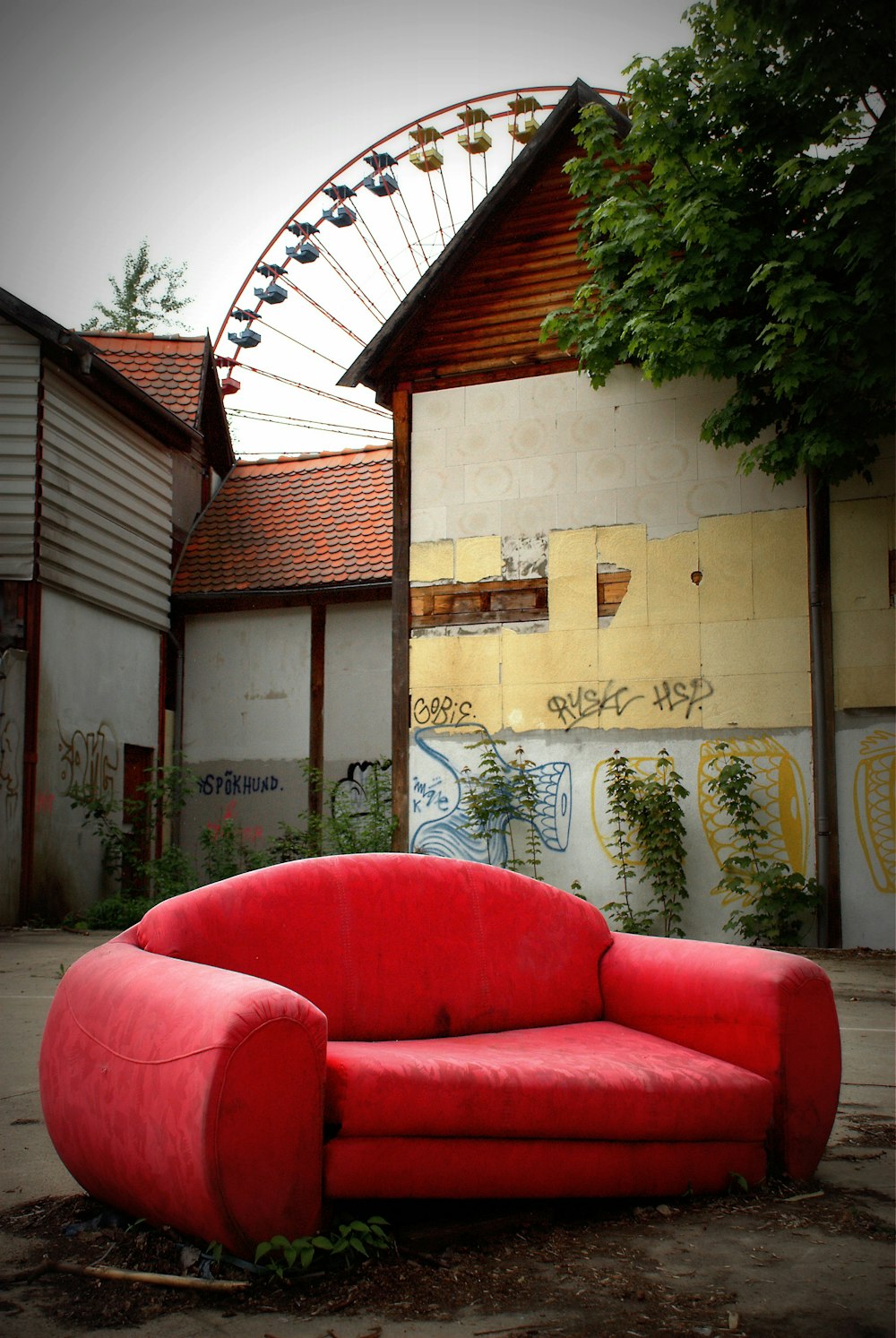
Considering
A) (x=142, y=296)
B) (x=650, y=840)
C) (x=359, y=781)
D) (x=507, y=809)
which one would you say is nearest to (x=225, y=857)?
(x=359, y=781)

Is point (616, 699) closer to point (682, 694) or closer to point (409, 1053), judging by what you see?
point (682, 694)

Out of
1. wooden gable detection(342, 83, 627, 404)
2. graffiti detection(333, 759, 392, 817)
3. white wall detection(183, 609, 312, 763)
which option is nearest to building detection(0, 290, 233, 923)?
white wall detection(183, 609, 312, 763)

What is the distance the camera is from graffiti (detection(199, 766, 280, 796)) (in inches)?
558

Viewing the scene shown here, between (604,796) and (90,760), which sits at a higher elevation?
(90,760)

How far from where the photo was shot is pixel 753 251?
790 cm

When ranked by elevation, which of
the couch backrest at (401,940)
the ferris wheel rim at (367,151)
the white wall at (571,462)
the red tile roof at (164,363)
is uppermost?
the ferris wheel rim at (367,151)

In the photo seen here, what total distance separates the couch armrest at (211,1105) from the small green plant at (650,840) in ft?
21.4

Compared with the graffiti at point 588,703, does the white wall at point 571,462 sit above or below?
above

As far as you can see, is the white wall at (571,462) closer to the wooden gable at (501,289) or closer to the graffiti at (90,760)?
the wooden gable at (501,289)

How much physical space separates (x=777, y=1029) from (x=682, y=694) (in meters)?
6.30

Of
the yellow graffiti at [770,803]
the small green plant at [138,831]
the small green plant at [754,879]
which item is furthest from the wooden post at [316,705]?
the small green plant at [754,879]

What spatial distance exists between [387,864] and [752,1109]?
3.69ft

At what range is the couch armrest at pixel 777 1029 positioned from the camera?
2.84 meters

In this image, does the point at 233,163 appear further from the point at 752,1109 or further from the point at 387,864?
the point at 752,1109
